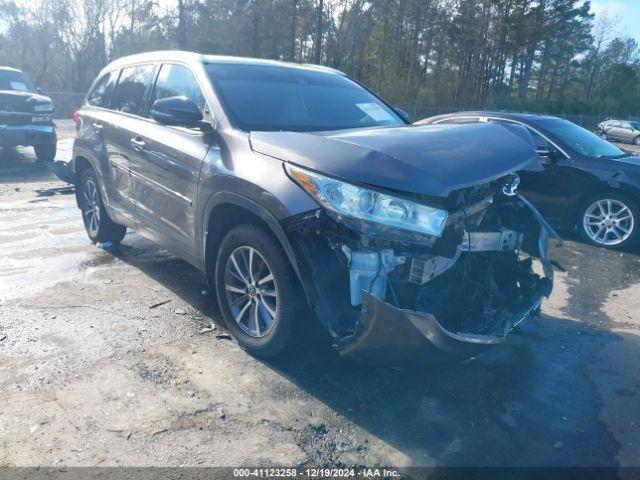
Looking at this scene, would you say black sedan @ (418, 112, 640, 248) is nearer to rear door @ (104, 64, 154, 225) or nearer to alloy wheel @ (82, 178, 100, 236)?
rear door @ (104, 64, 154, 225)

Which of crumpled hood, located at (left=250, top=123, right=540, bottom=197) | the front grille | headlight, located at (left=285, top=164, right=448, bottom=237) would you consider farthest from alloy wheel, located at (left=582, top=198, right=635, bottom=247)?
the front grille

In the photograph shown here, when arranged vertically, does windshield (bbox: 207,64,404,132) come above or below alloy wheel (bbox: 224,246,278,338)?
above

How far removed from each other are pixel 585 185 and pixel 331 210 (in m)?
5.60

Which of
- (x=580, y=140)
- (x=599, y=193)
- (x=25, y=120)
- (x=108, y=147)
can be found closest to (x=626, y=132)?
(x=580, y=140)

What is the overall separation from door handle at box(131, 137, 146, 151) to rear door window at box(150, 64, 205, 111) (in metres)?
0.40

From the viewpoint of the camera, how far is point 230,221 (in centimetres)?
381

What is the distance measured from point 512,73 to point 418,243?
52.4 meters

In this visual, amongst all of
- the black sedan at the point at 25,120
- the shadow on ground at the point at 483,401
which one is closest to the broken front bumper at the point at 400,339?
the shadow on ground at the point at 483,401

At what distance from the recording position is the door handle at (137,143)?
474cm

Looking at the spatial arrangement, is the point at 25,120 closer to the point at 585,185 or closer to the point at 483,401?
the point at 585,185

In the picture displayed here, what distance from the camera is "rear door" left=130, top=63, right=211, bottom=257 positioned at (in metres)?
4.11

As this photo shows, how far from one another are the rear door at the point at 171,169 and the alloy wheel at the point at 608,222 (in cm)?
556

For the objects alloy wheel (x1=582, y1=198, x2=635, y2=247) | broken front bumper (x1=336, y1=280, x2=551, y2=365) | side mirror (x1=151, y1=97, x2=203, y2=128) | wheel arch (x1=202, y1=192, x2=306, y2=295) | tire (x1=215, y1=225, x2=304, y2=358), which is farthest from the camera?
alloy wheel (x1=582, y1=198, x2=635, y2=247)

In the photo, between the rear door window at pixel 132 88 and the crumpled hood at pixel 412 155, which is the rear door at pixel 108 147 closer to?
the rear door window at pixel 132 88
